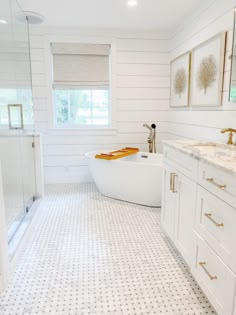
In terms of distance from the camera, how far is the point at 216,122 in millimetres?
2541

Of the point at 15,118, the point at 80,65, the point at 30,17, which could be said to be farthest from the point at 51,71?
the point at 15,118

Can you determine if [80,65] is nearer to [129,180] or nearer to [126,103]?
[126,103]

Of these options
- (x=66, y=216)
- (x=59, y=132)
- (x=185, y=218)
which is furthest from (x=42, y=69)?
(x=185, y=218)

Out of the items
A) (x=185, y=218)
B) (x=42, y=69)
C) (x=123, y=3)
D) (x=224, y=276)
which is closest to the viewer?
(x=224, y=276)

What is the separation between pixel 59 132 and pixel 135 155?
1297 millimetres

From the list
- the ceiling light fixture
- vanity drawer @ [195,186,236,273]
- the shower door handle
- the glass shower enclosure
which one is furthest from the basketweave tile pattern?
the ceiling light fixture

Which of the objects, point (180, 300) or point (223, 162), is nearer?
point (223, 162)

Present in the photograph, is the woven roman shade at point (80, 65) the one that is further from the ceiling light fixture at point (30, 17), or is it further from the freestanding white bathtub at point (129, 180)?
the freestanding white bathtub at point (129, 180)

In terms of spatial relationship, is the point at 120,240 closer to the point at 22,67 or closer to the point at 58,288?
the point at 58,288

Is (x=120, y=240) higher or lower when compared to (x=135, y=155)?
lower

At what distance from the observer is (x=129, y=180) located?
3.11 meters

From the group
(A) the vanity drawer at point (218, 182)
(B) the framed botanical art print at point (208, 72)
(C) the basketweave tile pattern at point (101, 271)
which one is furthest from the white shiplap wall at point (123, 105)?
(A) the vanity drawer at point (218, 182)

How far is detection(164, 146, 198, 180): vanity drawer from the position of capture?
65.2 inches

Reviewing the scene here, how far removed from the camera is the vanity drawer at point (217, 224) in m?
1.18
